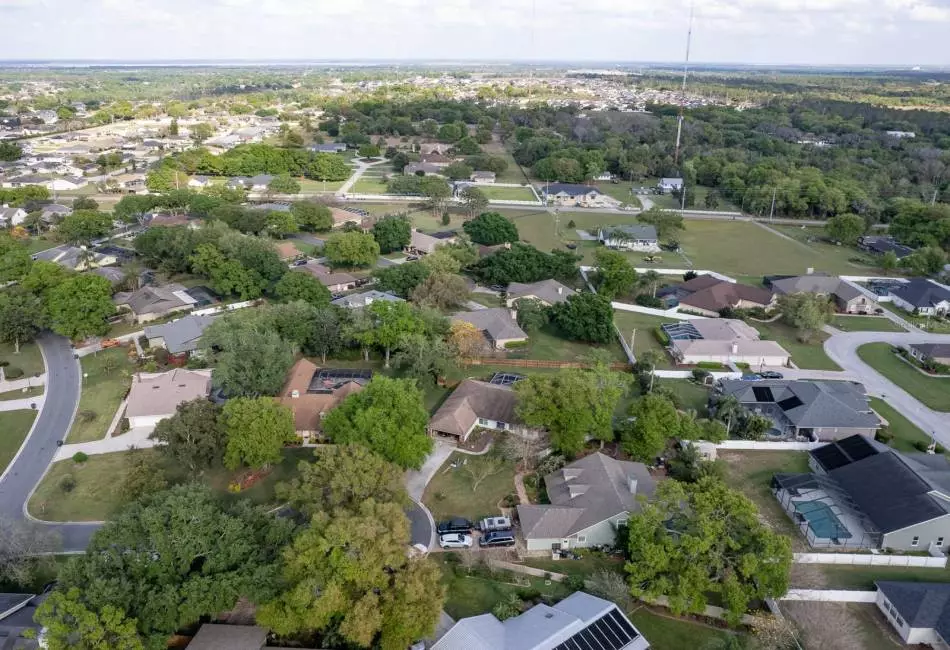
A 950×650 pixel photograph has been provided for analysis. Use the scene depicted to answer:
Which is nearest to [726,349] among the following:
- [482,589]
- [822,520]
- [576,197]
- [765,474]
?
[765,474]

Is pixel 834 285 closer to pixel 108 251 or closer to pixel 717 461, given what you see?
pixel 717 461

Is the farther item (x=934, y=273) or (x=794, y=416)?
(x=934, y=273)

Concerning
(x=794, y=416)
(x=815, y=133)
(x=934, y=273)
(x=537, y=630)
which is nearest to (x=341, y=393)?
(x=537, y=630)

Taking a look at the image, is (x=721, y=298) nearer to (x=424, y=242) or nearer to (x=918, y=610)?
(x=424, y=242)

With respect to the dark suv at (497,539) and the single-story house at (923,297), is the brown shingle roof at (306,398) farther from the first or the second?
the single-story house at (923,297)

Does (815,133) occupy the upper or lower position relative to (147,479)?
upper

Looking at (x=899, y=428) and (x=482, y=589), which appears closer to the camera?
(x=482, y=589)

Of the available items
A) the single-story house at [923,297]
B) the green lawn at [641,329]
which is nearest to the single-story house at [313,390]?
the green lawn at [641,329]
